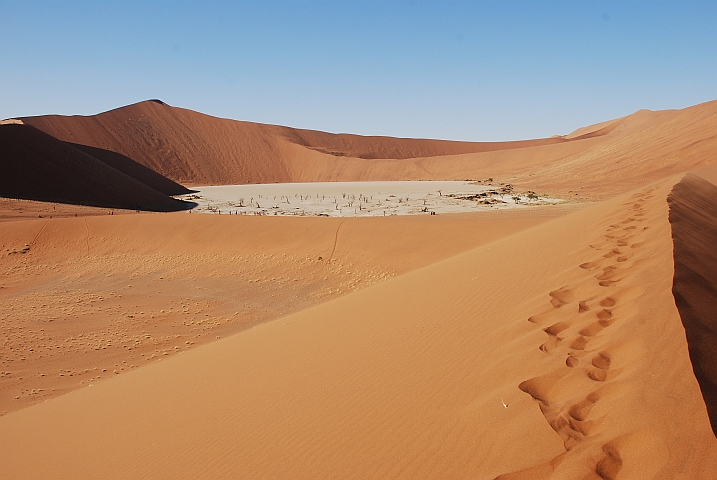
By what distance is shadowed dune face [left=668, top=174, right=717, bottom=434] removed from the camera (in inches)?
Answer: 115

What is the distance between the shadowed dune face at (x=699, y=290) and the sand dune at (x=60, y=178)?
93.5 feet

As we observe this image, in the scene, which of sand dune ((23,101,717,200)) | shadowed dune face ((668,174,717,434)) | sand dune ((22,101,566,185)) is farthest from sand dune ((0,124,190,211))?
sand dune ((22,101,566,185))

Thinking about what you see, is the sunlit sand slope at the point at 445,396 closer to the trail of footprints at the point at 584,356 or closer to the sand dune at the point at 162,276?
the trail of footprints at the point at 584,356

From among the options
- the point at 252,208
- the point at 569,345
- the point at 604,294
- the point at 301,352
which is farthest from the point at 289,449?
the point at 252,208

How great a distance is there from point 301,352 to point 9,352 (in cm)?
713

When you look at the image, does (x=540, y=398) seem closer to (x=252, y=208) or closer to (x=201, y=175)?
(x=252, y=208)

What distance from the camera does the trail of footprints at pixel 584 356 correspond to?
8.59 ft

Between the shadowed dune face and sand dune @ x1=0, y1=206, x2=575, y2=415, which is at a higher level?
the shadowed dune face

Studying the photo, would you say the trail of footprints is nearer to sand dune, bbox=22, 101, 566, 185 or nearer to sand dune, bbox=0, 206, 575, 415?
sand dune, bbox=0, 206, 575, 415

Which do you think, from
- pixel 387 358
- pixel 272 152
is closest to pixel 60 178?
pixel 387 358

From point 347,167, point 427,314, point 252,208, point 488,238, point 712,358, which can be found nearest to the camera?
point 712,358

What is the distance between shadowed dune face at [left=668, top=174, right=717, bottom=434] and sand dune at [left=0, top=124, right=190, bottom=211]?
1122 inches

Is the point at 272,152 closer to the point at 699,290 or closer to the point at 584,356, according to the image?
the point at 699,290

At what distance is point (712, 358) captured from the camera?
3.06 m
